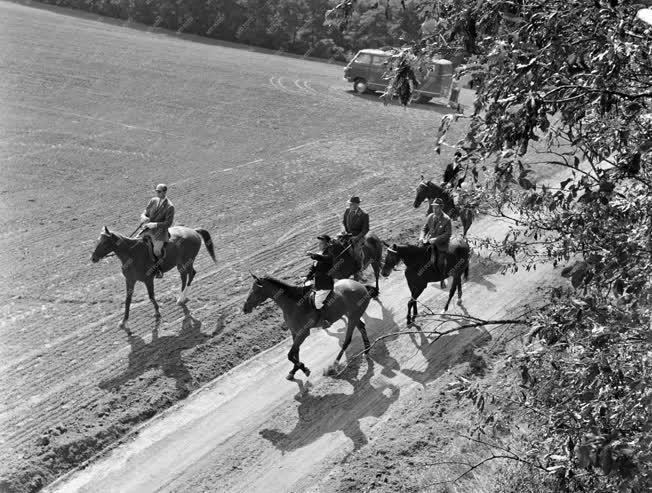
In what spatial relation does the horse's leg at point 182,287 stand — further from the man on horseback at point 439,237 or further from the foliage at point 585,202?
the foliage at point 585,202

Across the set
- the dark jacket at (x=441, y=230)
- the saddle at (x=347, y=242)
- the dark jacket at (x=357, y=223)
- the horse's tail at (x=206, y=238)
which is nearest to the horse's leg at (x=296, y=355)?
the saddle at (x=347, y=242)

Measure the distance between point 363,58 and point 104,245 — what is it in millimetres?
30329

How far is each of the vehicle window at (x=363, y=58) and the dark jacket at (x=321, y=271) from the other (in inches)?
1157

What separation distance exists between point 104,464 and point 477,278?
10096 millimetres

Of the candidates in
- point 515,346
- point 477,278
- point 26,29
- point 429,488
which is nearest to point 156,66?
point 26,29

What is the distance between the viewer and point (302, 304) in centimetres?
1310

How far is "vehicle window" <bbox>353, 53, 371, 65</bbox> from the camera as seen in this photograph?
1656 inches

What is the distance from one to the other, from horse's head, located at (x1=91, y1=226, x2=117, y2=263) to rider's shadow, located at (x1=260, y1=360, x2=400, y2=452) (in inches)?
177

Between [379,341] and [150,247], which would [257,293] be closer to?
[379,341]

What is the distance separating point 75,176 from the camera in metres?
23.8

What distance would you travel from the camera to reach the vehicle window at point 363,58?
1656 inches

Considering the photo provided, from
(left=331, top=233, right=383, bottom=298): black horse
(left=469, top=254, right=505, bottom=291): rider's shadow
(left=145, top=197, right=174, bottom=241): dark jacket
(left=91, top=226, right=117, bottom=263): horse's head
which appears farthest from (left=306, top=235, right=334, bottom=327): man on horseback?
(left=469, top=254, right=505, bottom=291): rider's shadow

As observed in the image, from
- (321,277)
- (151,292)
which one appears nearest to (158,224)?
(151,292)

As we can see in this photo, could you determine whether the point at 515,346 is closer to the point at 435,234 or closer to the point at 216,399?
the point at 435,234
